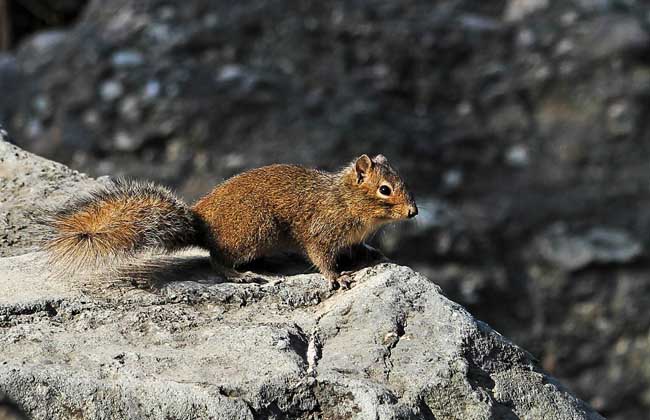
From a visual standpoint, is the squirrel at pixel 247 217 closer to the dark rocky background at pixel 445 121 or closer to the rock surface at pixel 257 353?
the rock surface at pixel 257 353

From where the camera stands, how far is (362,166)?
574 centimetres

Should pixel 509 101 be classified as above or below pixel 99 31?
below

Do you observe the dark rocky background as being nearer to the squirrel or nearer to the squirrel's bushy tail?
the squirrel

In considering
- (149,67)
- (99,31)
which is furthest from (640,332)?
(99,31)

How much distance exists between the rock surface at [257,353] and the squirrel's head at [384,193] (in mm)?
613

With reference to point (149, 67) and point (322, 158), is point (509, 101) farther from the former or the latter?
point (149, 67)

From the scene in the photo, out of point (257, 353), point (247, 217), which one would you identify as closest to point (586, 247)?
point (247, 217)

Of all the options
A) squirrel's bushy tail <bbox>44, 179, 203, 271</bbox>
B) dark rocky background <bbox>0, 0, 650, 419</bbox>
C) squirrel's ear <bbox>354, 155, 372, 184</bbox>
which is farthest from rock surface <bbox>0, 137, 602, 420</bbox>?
dark rocky background <bbox>0, 0, 650, 419</bbox>

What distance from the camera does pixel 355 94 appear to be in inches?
434

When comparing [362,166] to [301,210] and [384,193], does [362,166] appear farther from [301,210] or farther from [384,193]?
[301,210]

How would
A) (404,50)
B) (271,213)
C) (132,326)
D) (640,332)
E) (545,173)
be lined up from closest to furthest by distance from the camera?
(132,326)
(271,213)
(640,332)
(545,173)
(404,50)

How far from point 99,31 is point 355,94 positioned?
2.92 m

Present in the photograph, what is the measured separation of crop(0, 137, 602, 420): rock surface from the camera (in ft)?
12.7

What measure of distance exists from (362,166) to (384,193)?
8.0 inches
